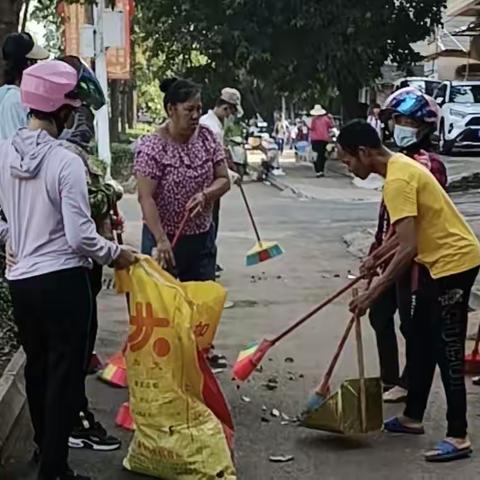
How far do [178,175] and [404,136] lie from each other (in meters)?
1.35

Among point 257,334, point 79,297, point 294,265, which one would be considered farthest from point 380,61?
point 79,297

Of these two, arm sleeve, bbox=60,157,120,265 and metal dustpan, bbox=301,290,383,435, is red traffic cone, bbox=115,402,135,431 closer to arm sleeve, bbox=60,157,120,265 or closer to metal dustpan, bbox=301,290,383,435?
metal dustpan, bbox=301,290,383,435

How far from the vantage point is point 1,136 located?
5.28 m

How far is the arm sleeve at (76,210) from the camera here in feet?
13.4

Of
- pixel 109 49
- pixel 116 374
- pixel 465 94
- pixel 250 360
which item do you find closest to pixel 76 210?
pixel 250 360

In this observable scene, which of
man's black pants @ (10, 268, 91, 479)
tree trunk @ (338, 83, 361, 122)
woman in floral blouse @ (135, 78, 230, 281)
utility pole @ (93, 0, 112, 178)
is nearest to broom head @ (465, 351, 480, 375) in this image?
woman in floral blouse @ (135, 78, 230, 281)

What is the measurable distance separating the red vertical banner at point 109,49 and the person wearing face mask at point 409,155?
532 inches

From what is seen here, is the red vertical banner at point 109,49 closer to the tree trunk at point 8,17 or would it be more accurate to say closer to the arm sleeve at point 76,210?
the tree trunk at point 8,17

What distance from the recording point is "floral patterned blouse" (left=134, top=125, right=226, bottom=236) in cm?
599

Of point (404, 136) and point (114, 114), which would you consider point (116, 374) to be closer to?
point (404, 136)

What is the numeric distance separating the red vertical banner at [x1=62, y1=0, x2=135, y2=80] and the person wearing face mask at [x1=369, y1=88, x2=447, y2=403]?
1351cm

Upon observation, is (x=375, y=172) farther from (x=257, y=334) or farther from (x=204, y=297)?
(x=257, y=334)

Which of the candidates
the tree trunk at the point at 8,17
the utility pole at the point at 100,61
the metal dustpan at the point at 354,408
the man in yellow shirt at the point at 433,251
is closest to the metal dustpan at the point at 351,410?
the metal dustpan at the point at 354,408

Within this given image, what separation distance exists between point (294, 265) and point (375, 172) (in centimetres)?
674
